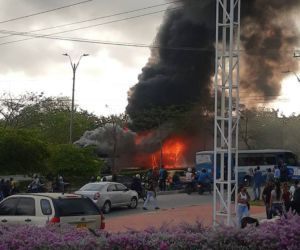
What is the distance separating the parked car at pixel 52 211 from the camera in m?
12.3

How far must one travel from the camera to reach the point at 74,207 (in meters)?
12.6

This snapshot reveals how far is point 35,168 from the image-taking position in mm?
38031

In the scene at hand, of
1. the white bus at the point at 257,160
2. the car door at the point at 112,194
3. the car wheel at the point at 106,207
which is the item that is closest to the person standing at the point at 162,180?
the white bus at the point at 257,160

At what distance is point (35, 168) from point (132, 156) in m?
18.6

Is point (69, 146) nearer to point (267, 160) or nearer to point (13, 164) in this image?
point (13, 164)

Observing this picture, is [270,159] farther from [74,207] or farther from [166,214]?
[74,207]

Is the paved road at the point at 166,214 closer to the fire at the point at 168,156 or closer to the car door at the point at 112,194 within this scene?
the car door at the point at 112,194

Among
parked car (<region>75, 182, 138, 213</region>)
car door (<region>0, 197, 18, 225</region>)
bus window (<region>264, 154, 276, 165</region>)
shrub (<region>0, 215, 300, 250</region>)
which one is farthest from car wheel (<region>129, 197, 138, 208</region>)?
bus window (<region>264, 154, 276, 165</region>)

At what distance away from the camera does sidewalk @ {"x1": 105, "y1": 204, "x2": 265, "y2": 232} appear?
19000 millimetres

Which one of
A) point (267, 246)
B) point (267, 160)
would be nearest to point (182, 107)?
point (267, 160)

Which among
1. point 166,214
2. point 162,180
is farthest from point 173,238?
point 162,180

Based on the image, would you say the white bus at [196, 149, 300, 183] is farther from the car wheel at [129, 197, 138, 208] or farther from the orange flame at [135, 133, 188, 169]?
the car wheel at [129, 197, 138, 208]

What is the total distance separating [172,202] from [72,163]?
441 inches

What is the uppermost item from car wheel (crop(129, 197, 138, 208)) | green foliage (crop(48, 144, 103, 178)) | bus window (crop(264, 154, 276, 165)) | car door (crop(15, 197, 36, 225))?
bus window (crop(264, 154, 276, 165))
